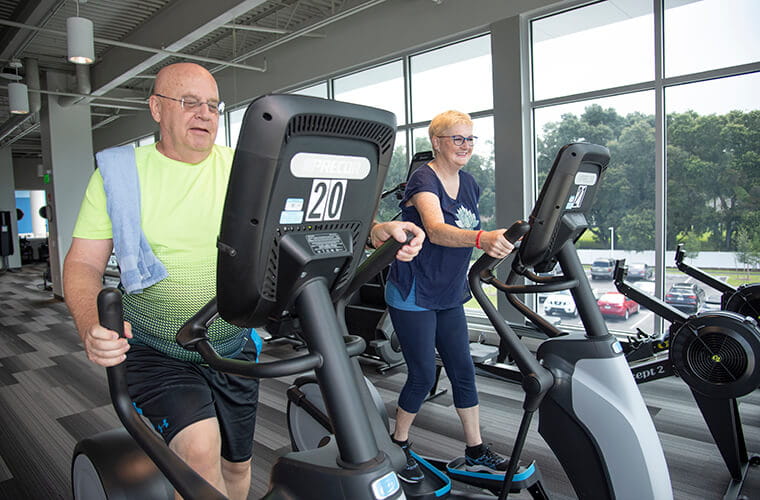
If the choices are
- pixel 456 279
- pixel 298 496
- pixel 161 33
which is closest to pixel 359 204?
pixel 298 496

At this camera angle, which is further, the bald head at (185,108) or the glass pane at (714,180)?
the glass pane at (714,180)

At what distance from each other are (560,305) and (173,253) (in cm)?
443

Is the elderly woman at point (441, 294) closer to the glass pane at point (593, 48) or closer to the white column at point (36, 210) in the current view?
the glass pane at point (593, 48)

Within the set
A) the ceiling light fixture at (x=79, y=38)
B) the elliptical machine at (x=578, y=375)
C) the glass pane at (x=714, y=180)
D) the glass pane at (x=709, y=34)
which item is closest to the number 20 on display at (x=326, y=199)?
the elliptical machine at (x=578, y=375)

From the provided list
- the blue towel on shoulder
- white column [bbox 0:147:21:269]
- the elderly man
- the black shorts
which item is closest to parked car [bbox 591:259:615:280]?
the black shorts

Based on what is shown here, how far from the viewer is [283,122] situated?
72 centimetres

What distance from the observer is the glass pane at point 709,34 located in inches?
154

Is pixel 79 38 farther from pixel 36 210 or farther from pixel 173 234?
pixel 36 210

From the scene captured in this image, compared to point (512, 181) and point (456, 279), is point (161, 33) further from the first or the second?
point (456, 279)

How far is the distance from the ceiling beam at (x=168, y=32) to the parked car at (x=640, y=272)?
414cm

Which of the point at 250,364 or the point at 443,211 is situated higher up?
the point at 443,211

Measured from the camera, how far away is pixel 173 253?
4.62 ft

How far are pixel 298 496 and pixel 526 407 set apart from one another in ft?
3.60

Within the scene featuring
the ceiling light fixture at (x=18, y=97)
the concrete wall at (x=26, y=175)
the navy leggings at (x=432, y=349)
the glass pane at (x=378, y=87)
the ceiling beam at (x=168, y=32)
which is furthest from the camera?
the concrete wall at (x=26, y=175)
